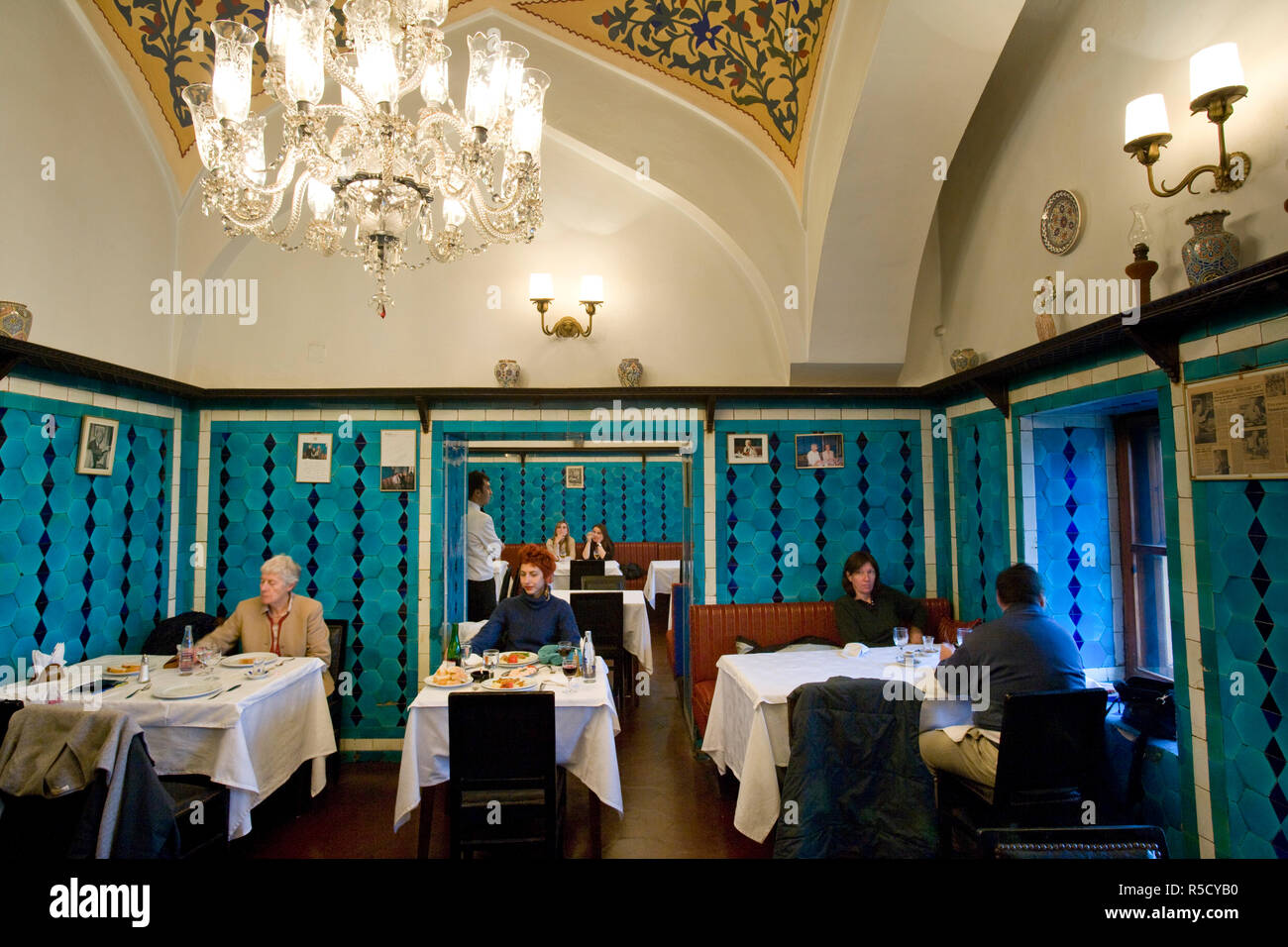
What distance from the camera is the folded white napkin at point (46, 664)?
322 cm

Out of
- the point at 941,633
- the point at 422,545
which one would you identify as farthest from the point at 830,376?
the point at 422,545

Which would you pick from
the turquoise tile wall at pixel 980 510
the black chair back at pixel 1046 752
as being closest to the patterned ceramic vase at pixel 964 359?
the turquoise tile wall at pixel 980 510

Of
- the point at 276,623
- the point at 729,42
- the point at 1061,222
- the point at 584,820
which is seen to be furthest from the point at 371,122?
the point at 584,820

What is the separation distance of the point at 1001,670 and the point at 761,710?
1.11 meters

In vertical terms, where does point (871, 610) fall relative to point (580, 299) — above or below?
below

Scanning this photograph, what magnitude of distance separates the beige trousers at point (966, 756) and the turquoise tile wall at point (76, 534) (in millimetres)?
4754

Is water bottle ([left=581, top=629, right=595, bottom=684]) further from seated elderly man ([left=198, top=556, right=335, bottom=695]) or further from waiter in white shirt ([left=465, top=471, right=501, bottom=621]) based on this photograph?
waiter in white shirt ([left=465, top=471, right=501, bottom=621])

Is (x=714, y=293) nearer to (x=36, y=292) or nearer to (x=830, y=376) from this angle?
(x=830, y=376)

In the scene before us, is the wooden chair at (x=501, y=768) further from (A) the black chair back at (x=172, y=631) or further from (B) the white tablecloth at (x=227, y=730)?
(A) the black chair back at (x=172, y=631)

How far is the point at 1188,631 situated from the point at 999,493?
156 cm

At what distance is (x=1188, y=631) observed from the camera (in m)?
2.74

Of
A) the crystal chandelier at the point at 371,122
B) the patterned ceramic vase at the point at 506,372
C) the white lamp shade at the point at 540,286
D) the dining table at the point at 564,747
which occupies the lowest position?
the dining table at the point at 564,747

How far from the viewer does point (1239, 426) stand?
2.46m

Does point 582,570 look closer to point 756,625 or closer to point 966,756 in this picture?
point 756,625
